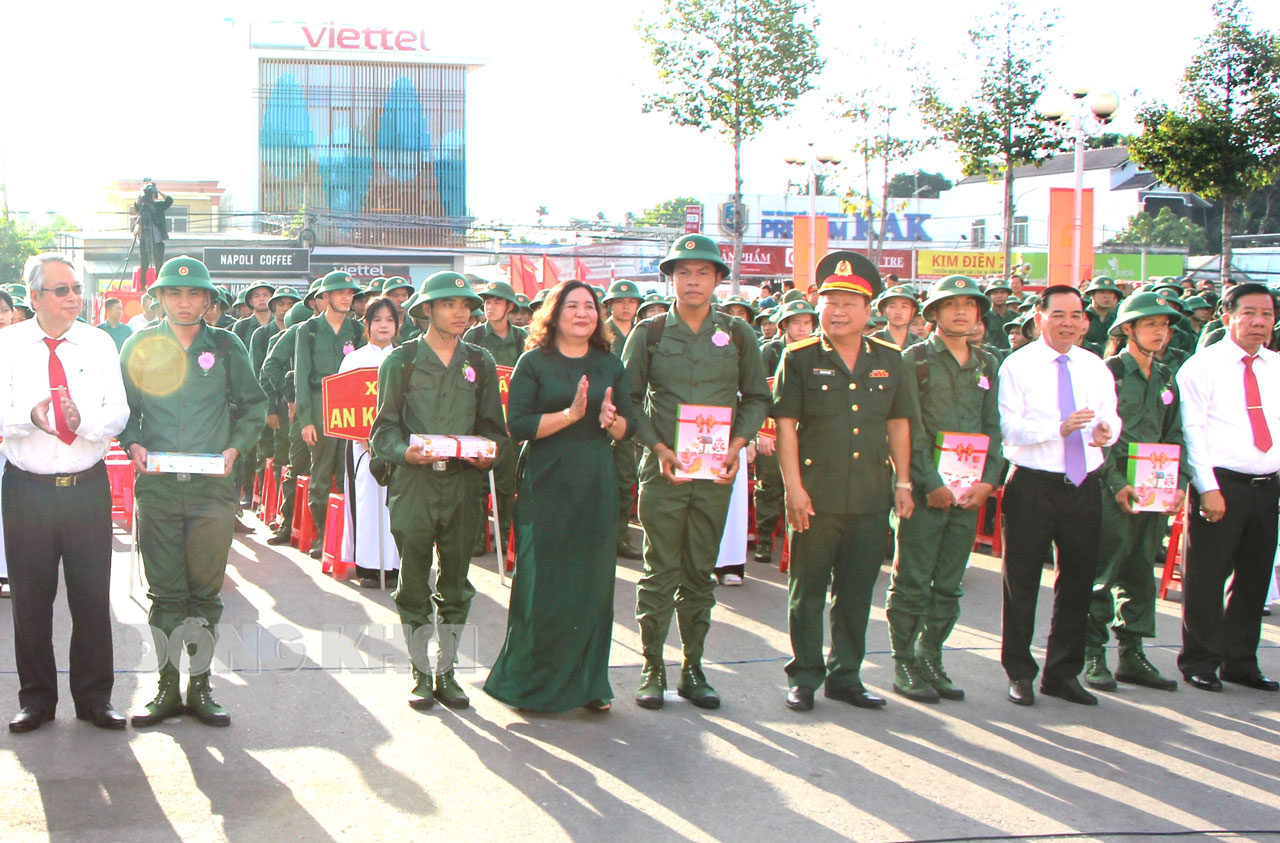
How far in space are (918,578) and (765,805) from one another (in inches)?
73.7

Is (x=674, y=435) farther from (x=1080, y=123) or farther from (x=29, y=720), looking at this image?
(x=1080, y=123)

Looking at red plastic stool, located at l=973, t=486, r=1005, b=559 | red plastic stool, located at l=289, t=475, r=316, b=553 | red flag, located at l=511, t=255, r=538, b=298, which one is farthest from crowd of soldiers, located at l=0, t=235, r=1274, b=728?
red flag, located at l=511, t=255, r=538, b=298

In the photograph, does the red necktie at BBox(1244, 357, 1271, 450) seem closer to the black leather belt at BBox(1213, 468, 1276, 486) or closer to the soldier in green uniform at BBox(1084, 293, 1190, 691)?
the black leather belt at BBox(1213, 468, 1276, 486)

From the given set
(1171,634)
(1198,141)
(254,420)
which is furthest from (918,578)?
(1198,141)

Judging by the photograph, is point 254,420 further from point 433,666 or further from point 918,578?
point 918,578

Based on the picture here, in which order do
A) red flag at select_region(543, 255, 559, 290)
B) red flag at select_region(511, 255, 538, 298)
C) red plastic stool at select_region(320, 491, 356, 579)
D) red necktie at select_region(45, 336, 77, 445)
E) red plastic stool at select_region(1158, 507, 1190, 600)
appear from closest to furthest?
1. red necktie at select_region(45, 336, 77, 445)
2. red plastic stool at select_region(1158, 507, 1190, 600)
3. red plastic stool at select_region(320, 491, 356, 579)
4. red flag at select_region(543, 255, 559, 290)
5. red flag at select_region(511, 255, 538, 298)

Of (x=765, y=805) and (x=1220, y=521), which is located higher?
(x=1220, y=521)

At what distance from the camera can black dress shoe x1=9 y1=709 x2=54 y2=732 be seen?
18.5ft

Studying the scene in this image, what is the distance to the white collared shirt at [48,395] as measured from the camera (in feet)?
18.5

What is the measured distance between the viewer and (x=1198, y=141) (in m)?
21.0

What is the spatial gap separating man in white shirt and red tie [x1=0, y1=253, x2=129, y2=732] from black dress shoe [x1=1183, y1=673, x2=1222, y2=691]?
17.8 ft

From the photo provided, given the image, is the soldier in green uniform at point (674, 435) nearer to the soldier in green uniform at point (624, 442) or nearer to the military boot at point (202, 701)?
the military boot at point (202, 701)

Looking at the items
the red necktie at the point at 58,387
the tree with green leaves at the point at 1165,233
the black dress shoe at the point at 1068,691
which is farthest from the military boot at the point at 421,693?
the tree with green leaves at the point at 1165,233

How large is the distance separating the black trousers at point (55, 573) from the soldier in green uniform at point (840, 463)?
327cm
